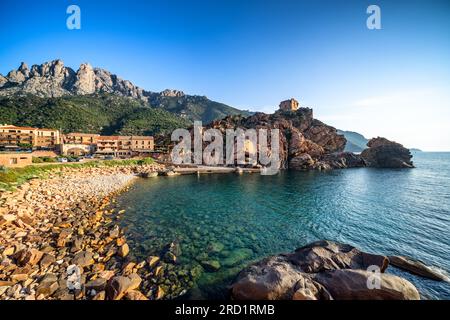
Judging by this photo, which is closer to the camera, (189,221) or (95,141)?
(189,221)

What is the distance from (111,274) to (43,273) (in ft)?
10.2

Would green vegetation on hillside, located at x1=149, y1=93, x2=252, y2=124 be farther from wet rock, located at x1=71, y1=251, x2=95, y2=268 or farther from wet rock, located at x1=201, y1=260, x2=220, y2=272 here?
wet rock, located at x1=201, y1=260, x2=220, y2=272

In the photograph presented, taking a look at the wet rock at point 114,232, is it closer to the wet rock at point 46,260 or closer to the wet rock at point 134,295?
the wet rock at point 46,260

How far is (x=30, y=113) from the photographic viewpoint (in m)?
86.8

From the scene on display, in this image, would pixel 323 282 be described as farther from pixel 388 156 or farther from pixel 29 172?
pixel 388 156

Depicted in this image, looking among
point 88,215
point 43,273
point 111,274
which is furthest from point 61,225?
point 111,274

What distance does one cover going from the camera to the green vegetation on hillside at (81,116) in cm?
8321

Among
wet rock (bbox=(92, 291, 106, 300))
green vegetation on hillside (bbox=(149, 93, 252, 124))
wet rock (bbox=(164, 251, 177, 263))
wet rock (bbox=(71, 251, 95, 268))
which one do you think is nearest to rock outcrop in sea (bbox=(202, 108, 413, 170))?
wet rock (bbox=(164, 251, 177, 263))

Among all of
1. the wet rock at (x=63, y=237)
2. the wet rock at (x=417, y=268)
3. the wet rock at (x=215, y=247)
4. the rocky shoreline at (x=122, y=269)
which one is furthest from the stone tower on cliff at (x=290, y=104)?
the wet rock at (x=63, y=237)

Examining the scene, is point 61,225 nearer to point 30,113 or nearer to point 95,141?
point 95,141

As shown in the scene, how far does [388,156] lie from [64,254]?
3917 inches

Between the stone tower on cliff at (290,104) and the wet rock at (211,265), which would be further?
the stone tower on cliff at (290,104)

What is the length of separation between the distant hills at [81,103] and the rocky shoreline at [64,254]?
300 feet

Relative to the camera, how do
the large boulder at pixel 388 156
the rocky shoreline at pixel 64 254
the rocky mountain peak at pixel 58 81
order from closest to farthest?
the rocky shoreline at pixel 64 254, the large boulder at pixel 388 156, the rocky mountain peak at pixel 58 81
